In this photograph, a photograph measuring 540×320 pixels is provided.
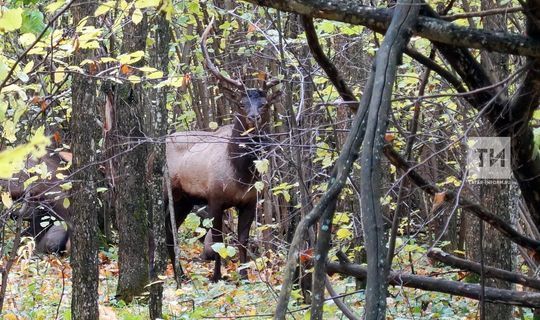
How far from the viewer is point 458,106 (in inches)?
297

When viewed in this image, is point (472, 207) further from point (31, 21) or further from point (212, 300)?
point (212, 300)

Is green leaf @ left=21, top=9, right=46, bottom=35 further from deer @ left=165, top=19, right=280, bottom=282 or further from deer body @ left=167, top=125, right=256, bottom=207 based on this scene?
deer body @ left=167, top=125, right=256, bottom=207

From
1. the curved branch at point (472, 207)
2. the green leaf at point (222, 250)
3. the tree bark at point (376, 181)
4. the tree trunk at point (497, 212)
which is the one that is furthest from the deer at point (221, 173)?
the tree bark at point (376, 181)

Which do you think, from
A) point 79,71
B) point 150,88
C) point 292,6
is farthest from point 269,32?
point 292,6

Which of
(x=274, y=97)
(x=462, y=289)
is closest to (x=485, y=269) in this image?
(x=462, y=289)

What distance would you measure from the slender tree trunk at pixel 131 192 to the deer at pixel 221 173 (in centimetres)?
236

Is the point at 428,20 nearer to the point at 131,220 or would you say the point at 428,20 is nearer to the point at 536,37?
the point at 536,37

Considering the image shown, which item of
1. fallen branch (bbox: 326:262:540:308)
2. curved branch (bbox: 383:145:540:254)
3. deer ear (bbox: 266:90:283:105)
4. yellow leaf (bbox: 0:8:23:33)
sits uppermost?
yellow leaf (bbox: 0:8:23:33)

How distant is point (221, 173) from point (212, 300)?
3.99 meters

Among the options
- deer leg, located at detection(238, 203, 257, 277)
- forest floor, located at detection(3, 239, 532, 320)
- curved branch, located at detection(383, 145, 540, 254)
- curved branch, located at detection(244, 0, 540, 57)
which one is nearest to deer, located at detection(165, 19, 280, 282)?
deer leg, located at detection(238, 203, 257, 277)

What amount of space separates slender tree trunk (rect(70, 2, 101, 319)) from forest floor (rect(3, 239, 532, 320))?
1.11 feet

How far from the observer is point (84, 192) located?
6020 millimetres

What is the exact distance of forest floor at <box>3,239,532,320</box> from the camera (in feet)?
22.6

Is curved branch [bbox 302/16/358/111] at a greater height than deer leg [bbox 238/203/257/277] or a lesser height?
greater
